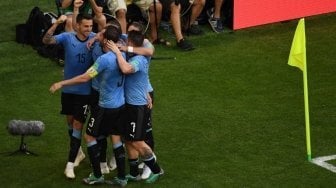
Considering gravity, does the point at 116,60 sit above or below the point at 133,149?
above

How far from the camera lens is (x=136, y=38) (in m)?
8.49

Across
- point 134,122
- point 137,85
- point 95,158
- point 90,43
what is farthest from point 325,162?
point 90,43

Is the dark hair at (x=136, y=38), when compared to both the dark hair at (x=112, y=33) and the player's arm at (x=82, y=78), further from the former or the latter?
the player's arm at (x=82, y=78)

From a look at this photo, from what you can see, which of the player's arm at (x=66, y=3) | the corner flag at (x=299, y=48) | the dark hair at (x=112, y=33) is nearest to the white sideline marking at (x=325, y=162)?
the corner flag at (x=299, y=48)

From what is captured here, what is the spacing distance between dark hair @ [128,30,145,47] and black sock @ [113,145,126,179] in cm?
122

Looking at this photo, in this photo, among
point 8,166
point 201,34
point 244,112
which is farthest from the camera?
point 201,34

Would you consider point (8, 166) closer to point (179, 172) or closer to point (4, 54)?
point (179, 172)

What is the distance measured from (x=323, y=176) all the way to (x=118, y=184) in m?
2.48

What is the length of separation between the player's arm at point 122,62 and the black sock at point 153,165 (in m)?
1.16

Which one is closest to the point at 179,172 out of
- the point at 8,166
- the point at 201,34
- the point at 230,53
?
the point at 8,166

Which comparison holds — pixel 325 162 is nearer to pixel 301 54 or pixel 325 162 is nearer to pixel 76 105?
pixel 301 54

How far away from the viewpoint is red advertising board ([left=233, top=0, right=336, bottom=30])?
48.5 ft

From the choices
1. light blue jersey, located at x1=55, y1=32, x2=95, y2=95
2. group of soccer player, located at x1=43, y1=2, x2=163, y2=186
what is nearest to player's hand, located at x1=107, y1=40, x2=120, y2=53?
group of soccer player, located at x1=43, y1=2, x2=163, y2=186

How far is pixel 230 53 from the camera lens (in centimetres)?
1367
